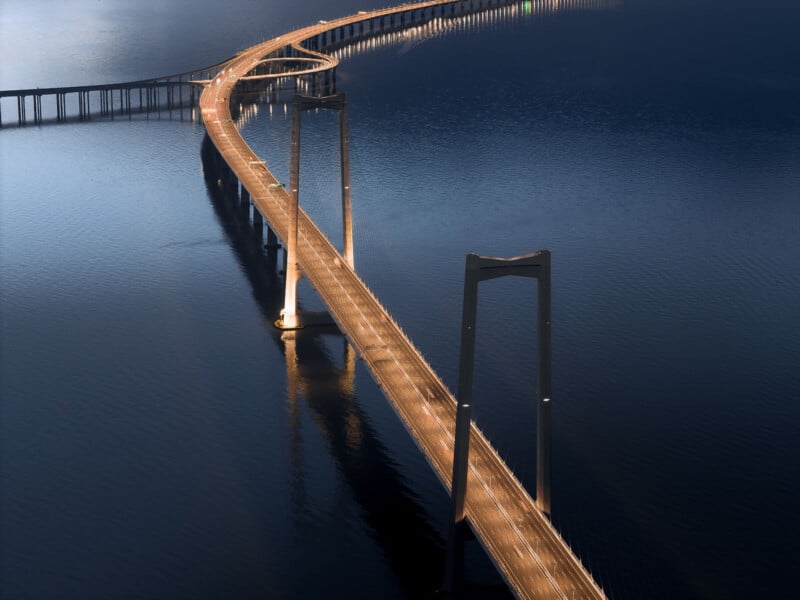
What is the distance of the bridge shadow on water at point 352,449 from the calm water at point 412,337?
0.15 metres

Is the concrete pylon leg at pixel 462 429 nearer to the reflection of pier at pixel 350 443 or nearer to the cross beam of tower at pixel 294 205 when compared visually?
the reflection of pier at pixel 350 443

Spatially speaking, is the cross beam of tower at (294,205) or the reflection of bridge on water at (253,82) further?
the reflection of bridge on water at (253,82)

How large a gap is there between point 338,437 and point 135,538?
Answer: 10858 mm

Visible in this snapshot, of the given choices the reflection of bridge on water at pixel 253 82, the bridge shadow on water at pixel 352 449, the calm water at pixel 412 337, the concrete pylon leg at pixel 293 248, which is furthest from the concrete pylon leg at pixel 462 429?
the reflection of bridge on water at pixel 253 82

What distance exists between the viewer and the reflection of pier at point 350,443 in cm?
4588

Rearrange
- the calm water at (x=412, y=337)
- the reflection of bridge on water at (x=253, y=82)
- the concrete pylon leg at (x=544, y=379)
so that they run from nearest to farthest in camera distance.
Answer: the concrete pylon leg at (x=544, y=379) < the calm water at (x=412, y=337) < the reflection of bridge on water at (x=253, y=82)

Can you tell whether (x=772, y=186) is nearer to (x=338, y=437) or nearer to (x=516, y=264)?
(x=338, y=437)

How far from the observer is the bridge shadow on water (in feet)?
148

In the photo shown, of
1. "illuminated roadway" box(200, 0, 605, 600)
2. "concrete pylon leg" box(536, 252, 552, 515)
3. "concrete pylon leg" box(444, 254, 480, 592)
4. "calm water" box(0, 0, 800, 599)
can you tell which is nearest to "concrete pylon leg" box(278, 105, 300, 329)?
"illuminated roadway" box(200, 0, 605, 600)

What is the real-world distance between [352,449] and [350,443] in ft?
1.89

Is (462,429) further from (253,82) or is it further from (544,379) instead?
(253,82)

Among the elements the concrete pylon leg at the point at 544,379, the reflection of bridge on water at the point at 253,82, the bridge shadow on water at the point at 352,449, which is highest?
the reflection of bridge on water at the point at 253,82

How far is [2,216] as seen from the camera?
87.8 m

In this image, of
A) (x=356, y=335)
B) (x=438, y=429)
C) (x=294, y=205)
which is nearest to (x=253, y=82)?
(x=294, y=205)
